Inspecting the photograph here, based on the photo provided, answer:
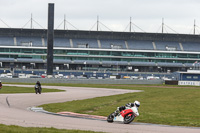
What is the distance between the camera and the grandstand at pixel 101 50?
418 feet

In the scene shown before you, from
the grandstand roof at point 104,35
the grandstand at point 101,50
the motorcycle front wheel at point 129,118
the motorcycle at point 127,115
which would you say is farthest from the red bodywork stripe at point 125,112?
the grandstand roof at point 104,35

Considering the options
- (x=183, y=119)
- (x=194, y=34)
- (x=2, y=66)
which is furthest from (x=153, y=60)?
(x=183, y=119)

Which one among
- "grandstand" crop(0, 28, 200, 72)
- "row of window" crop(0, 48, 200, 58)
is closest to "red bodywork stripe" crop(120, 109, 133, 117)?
"grandstand" crop(0, 28, 200, 72)

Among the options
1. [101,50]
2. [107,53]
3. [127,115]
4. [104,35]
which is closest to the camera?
[127,115]

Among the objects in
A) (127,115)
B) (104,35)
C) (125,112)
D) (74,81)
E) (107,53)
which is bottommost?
(127,115)

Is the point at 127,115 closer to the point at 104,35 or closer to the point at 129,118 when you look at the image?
the point at 129,118

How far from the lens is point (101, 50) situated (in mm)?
130250

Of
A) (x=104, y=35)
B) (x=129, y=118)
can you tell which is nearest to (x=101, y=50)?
(x=104, y=35)

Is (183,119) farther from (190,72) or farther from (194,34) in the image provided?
(194,34)

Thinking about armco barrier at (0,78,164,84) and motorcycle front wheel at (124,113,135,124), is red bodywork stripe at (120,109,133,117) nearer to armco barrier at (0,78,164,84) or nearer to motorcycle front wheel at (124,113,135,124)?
motorcycle front wheel at (124,113,135,124)

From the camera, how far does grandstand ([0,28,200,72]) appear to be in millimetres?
127312

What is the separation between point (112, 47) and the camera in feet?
440

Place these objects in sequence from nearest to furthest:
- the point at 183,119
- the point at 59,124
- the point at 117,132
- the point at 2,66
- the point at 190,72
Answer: the point at 117,132, the point at 59,124, the point at 183,119, the point at 190,72, the point at 2,66

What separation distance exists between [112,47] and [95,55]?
292 inches
